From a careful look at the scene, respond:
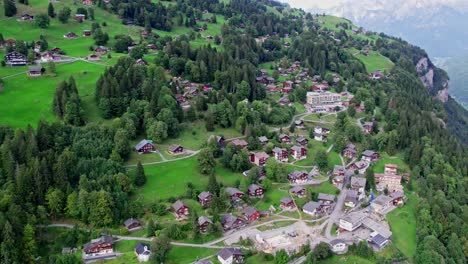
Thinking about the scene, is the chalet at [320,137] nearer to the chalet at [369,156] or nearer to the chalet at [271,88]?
the chalet at [369,156]

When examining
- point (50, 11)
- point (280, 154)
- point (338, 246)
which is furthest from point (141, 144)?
point (50, 11)

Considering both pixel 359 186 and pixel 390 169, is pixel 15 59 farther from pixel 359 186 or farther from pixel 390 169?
pixel 390 169

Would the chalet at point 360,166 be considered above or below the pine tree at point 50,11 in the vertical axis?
below

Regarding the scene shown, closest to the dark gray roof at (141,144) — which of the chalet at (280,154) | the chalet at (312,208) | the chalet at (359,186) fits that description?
the chalet at (280,154)

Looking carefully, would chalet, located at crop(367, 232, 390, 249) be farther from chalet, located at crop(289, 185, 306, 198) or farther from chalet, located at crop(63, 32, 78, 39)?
chalet, located at crop(63, 32, 78, 39)

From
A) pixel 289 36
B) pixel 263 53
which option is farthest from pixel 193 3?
pixel 263 53
